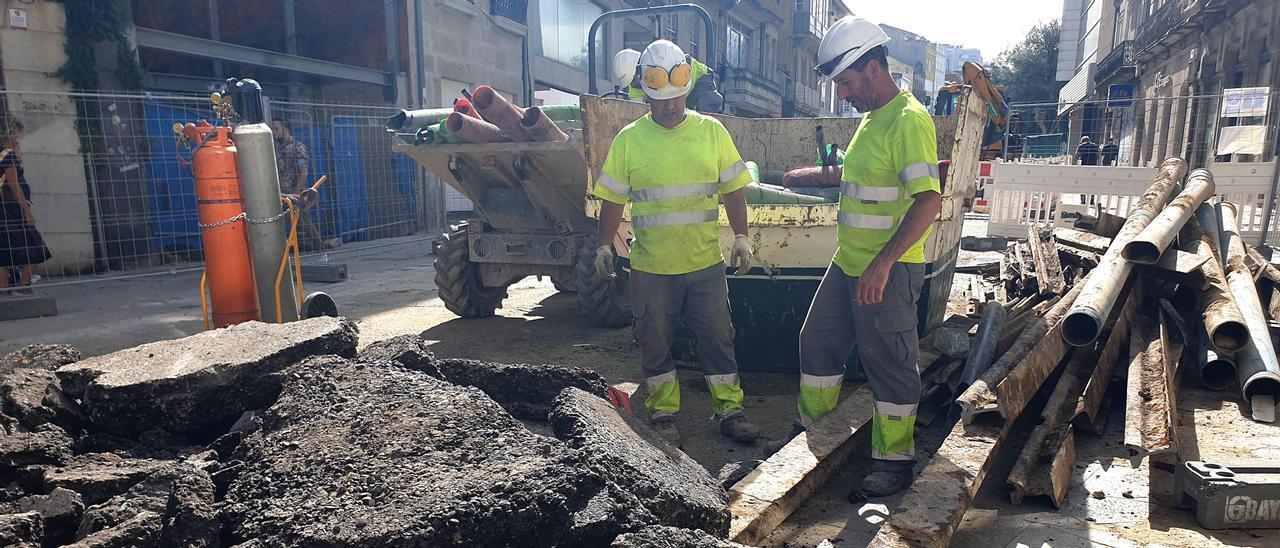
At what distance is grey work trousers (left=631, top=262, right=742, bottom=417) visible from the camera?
3.88m

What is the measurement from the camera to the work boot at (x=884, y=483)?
10.1ft

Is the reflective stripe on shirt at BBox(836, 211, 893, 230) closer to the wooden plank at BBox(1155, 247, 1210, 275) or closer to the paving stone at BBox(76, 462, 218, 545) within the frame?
the wooden plank at BBox(1155, 247, 1210, 275)

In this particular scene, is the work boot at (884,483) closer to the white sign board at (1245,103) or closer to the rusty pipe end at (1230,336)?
the rusty pipe end at (1230,336)

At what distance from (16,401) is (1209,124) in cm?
2027

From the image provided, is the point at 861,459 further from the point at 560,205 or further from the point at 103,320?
the point at 103,320

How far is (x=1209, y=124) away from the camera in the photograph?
16375 millimetres

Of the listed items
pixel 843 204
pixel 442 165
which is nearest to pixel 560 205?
pixel 442 165

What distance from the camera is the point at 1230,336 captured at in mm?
3748

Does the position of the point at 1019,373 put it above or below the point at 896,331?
below

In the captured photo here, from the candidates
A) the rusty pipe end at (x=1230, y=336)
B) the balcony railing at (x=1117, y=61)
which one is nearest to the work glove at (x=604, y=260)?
the rusty pipe end at (x=1230, y=336)

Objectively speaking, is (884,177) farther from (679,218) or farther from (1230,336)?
(1230,336)

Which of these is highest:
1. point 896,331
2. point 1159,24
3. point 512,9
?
Answer: point 1159,24

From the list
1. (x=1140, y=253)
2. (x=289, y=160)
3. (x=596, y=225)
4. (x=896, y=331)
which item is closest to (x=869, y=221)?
(x=896, y=331)

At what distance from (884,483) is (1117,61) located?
32278 mm
